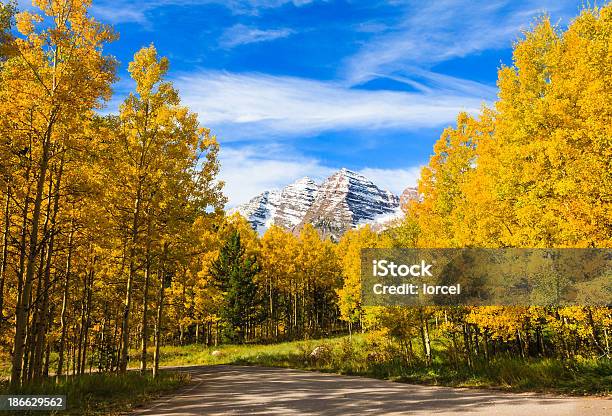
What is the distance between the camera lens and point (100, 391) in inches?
463

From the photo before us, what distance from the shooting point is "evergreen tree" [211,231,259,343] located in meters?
43.1

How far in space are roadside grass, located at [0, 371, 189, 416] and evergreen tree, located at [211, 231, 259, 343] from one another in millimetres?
28149

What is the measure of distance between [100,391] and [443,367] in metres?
13.8

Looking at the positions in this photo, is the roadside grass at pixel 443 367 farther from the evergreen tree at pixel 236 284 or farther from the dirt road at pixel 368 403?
the evergreen tree at pixel 236 284

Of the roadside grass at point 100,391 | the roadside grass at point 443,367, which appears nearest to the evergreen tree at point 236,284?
the roadside grass at point 443,367

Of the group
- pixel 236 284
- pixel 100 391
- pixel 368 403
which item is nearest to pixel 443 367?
pixel 368 403

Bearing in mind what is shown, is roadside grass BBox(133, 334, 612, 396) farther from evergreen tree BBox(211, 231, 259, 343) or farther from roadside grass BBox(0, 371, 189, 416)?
roadside grass BBox(0, 371, 189, 416)

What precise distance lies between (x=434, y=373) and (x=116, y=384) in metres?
12.0

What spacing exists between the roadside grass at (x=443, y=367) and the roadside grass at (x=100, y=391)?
10356mm

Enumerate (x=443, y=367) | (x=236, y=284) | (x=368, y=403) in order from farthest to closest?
(x=236, y=284), (x=443, y=367), (x=368, y=403)

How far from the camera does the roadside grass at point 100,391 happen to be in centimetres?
980

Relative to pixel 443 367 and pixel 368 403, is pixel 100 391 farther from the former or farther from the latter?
pixel 443 367

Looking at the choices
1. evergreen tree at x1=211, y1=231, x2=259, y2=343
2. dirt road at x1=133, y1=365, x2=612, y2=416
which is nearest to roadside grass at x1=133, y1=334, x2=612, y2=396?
dirt road at x1=133, y1=365, x2=612, y2=416

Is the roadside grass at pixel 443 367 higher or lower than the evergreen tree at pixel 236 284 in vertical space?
lower
